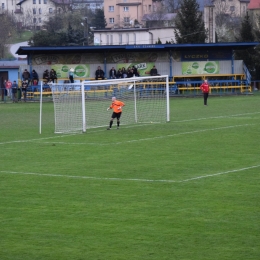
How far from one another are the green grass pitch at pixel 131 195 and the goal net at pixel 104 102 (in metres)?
2.52

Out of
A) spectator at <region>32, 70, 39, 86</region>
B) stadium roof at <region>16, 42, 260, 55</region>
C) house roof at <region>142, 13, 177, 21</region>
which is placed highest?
house roof at <region>142, 13, 177, 21</region>

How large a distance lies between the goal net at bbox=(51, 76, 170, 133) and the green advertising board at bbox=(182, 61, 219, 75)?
20958mm

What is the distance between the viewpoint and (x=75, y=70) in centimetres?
5619

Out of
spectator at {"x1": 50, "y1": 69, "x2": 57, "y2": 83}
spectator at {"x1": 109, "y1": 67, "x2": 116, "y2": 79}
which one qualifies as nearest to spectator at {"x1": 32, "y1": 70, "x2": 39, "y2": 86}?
spectator at {"x1": 50, "y1": 69, "x2": 57, "y2": 83}

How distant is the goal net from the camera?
2978 cm

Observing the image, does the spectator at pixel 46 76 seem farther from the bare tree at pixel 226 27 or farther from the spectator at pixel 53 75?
the bare tree at pixel 226 27

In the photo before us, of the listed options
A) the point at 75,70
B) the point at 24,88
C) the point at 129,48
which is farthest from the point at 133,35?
the point at 24,88

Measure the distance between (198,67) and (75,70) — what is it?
9890 mm

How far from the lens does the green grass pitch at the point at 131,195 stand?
10344 millimetres

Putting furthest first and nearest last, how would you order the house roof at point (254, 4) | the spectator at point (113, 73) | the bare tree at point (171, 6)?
the house roof at point (254, 4)
the bare tree at point (171, 6)
the spectator at point (113, 73)

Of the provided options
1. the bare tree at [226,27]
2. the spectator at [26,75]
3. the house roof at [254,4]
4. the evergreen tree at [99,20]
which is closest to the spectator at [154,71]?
the spectator at [26,75]

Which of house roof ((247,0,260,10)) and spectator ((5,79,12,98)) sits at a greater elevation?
house roof ((247,0,260,10))

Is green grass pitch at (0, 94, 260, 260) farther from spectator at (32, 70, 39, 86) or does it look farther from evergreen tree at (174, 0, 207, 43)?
evergreen tree at (174, 0, 207, 43)

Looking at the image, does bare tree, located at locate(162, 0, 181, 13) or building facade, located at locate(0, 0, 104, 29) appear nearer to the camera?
bare tree, located at locate(162, 0, 181, 13)
